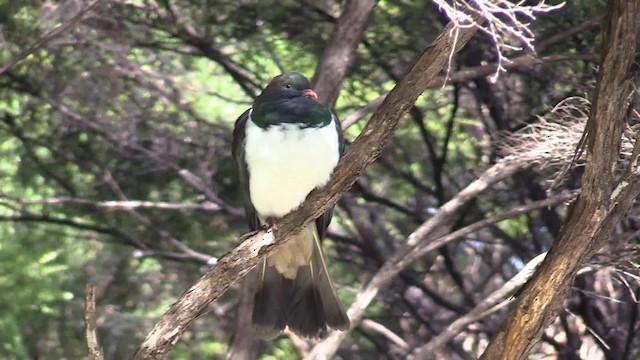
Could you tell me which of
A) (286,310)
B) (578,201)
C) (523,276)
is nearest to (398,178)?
(523,276)

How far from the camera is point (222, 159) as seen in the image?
671 cm

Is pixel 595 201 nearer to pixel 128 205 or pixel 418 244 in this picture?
pixel 418 244

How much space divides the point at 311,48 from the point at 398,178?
115 centimetres

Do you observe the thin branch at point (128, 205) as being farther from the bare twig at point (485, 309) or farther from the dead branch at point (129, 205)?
the bare twig at point (485, 309)

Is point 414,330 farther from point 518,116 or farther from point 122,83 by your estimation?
point 122,83

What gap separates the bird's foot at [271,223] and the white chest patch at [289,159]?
0.26 feet

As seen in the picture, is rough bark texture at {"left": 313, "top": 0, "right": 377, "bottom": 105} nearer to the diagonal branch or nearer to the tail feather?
the diagonal branch

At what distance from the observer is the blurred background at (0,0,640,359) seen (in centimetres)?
597

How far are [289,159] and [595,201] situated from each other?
122 cm

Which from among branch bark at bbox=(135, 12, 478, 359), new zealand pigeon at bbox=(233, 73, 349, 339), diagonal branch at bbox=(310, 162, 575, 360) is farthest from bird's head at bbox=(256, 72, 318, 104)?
diagonal branch at bbox=(310, 162, 575, 360)

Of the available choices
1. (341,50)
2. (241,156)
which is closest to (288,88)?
(241,156)

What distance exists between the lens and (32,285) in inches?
258

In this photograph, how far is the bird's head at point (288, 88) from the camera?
13.9 feet

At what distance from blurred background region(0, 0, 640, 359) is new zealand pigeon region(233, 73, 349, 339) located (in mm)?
1141
